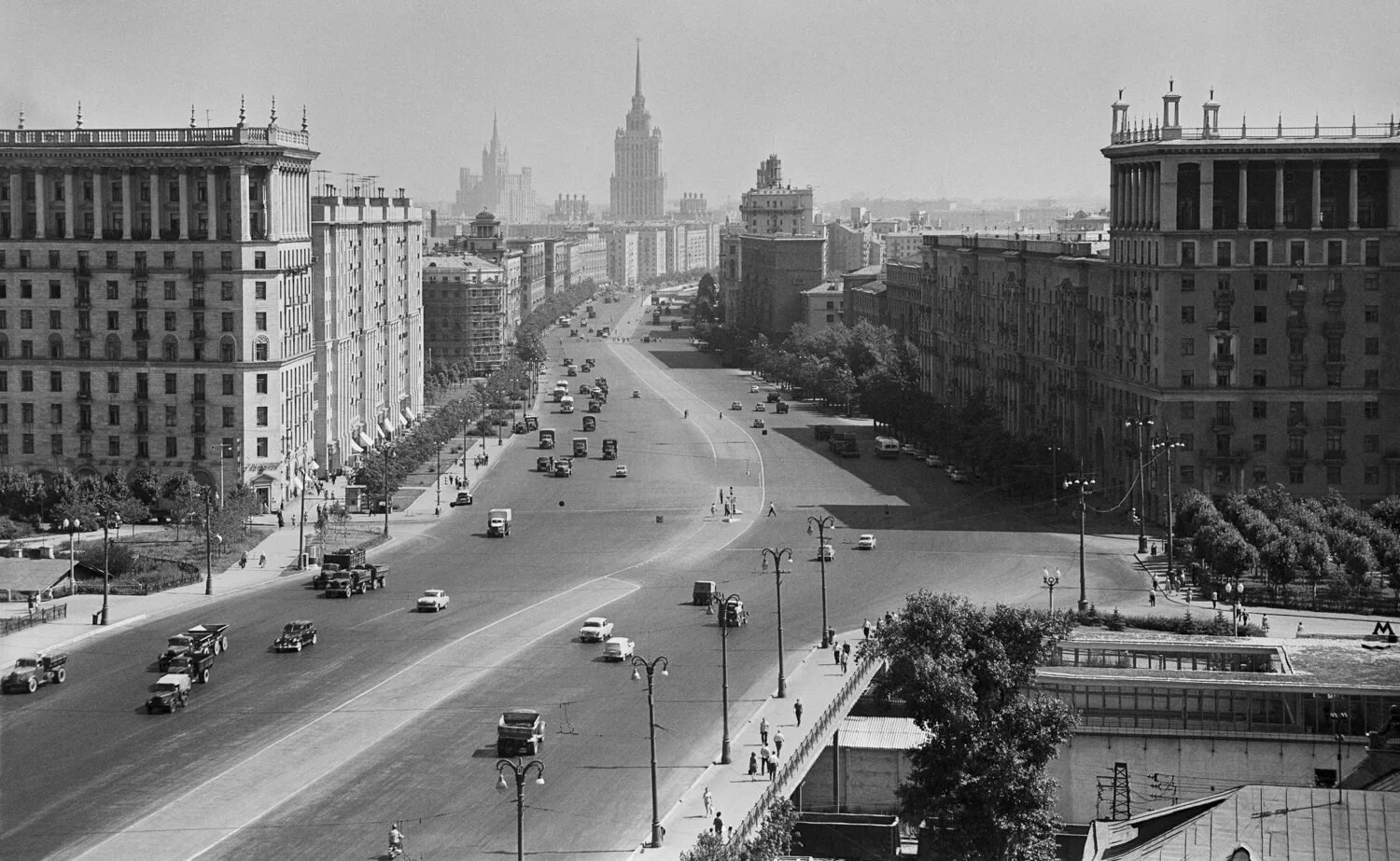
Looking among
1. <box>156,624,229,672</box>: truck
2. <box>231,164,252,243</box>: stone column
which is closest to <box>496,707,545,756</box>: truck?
<box>156,624,229,672</box>: truck

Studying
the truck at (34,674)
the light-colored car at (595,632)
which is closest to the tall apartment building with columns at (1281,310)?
Answer: the light-colored car at (595,632)

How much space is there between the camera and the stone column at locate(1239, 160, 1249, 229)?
12725 centimetres

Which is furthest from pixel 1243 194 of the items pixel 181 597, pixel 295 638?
pixel 181 597

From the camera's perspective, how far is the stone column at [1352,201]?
127 m

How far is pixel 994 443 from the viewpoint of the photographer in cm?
14538

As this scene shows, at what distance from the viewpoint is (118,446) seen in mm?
132625

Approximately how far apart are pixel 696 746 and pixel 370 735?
1147 cm

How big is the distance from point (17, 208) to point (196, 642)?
5364 centimetres

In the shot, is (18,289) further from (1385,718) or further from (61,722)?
(1385,718)

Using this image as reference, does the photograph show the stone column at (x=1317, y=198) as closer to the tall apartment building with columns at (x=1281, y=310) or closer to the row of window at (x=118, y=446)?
the tall apartment building with columns at (x=1281, y=310)

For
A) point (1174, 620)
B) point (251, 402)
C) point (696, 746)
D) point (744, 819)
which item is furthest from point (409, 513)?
point (744, 819)

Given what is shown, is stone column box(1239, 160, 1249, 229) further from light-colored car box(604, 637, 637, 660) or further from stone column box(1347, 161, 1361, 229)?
light-colored car box(604, 637, 637, 660)

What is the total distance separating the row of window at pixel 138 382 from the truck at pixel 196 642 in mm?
40336

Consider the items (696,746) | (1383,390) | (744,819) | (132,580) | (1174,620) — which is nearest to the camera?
(744,819)
